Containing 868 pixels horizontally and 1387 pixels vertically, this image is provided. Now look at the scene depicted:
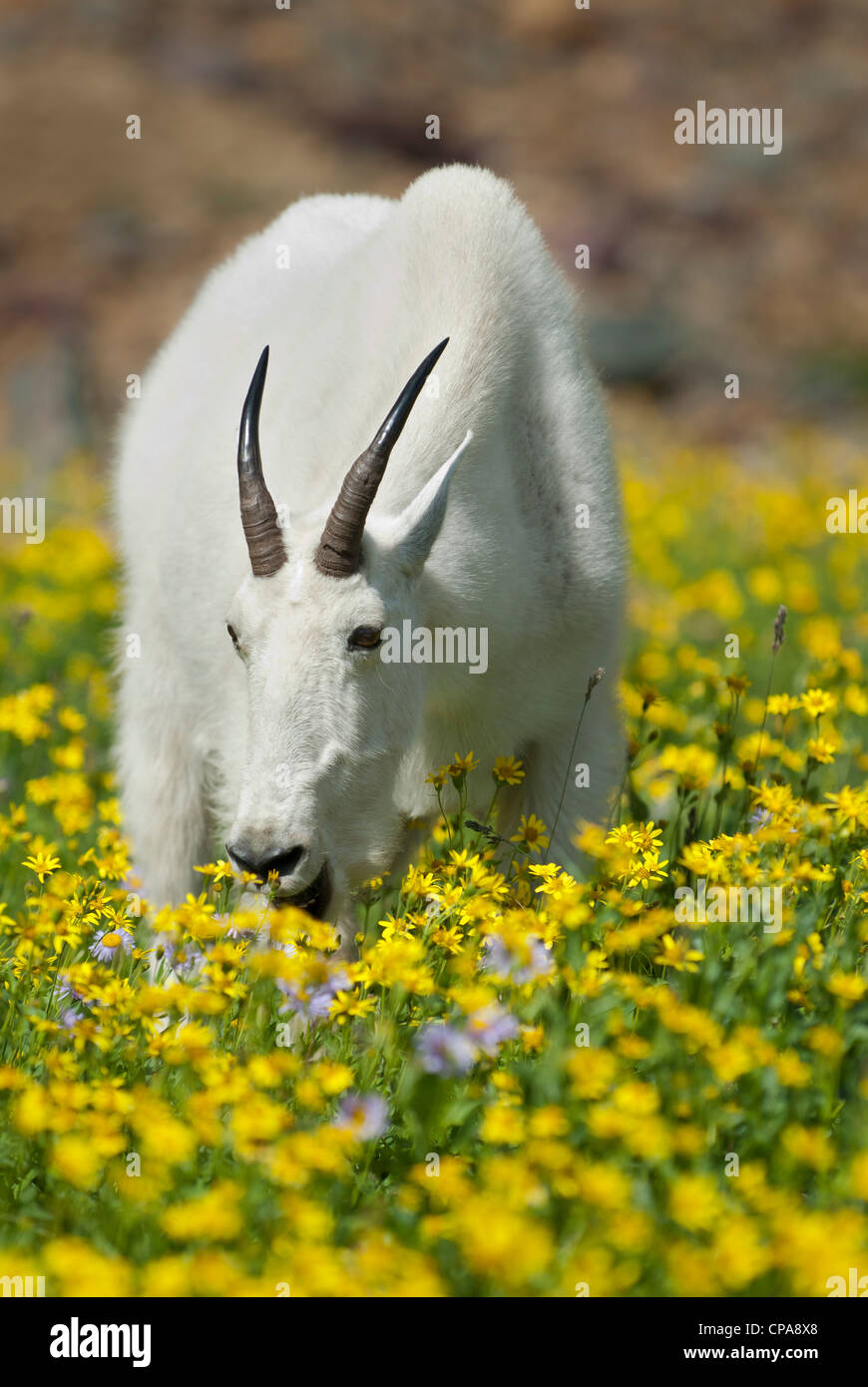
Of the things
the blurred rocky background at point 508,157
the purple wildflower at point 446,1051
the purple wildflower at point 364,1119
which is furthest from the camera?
the blurred rocky background at point 508,157

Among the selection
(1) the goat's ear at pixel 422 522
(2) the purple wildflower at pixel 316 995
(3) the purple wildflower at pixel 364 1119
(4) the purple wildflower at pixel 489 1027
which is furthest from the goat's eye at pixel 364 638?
(3) the purple wildflower at pixel 364 1119

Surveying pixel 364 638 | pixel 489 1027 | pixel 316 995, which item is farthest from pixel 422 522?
pixel 489 1027

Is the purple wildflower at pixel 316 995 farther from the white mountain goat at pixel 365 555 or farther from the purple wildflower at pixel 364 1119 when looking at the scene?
the white mountain goat at pixel 365 555

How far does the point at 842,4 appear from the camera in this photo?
80.2 feet

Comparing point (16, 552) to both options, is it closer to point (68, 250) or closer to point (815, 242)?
point (68, 250)

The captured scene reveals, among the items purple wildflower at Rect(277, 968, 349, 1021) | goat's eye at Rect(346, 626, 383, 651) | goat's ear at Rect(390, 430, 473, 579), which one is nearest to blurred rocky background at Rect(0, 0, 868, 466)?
goat's ear at Rect(390, 430, 473, 579)

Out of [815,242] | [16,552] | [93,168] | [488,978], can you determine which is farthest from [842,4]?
[488,978]

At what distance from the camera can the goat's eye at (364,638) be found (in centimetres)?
→ 331

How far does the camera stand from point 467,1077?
8.69 feet

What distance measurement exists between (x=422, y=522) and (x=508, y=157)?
847 inches

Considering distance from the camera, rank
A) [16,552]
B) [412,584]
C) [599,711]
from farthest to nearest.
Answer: [16,552], [599,711], [412,584]

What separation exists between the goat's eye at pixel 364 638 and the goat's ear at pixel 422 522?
0.21 meters

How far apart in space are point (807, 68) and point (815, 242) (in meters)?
3.85

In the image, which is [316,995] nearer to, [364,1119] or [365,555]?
[364,1119]
